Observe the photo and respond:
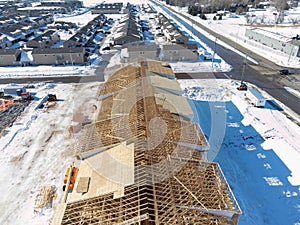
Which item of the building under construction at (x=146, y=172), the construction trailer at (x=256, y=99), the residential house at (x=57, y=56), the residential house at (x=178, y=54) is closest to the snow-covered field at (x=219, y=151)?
the construction trailer at (x=256, y=99)

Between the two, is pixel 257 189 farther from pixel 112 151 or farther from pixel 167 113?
pixel 112 151

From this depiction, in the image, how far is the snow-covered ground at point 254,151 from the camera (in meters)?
15.2

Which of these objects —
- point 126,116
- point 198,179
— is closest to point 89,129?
point 126,116

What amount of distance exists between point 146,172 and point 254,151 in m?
12.6

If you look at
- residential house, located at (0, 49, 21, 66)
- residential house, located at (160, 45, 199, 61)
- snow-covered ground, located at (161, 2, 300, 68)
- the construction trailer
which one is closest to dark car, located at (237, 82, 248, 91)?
the construction trailer

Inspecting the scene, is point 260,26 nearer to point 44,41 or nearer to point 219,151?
point 44,41

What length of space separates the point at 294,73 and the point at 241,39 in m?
23.2

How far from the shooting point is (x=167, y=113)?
1839 cm

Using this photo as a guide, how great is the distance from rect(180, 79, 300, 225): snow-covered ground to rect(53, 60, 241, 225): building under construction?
415 cm

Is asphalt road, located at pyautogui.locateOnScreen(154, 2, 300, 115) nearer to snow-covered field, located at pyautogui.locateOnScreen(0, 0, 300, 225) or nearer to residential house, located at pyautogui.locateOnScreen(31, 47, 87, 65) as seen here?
snow-covered field, located at pyautogui.locateOnScreen(0, 0, 300, 225)

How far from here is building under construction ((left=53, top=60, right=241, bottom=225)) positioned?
1013 cm

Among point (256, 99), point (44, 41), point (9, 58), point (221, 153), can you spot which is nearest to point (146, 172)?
point (221, 153)

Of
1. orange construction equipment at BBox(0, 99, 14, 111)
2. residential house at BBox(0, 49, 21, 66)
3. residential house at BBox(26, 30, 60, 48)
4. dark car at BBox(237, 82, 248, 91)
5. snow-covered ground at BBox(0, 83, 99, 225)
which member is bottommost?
snow-covered ground at BBox(0, 83, 99, 225)

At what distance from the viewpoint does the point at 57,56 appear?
3944 centimetres
